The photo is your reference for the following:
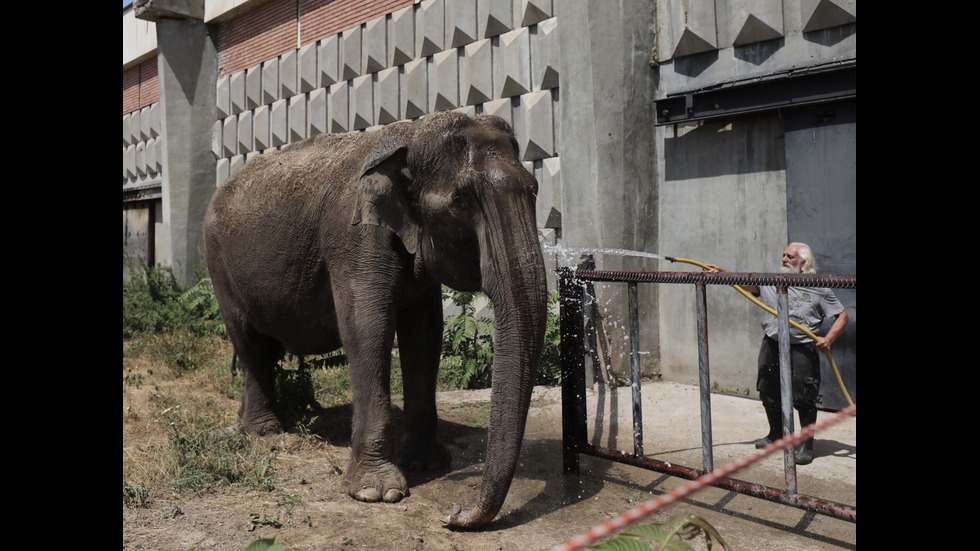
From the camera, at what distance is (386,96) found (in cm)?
1164

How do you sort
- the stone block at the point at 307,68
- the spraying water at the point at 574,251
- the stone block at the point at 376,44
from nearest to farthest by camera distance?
the spraying water at the point at 574,251 → the stone block at the point at 376,44 → the stone block at the point at 307,68

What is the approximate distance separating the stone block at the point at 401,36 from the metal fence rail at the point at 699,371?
7139 millimetres

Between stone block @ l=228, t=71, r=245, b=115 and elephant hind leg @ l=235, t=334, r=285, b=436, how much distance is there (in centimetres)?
1007

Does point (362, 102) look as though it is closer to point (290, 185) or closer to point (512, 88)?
point (512, 88)

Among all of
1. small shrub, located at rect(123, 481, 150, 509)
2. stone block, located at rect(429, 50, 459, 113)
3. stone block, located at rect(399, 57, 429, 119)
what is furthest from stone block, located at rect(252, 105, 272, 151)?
small shrub, located at rect(123, 481, 150, 509)

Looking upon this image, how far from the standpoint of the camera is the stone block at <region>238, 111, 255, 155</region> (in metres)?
15.1

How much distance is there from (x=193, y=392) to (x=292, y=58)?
732 cm

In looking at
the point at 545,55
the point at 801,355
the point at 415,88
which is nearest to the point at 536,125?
the point at 545,55

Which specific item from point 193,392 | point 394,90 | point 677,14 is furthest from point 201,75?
point 677,14

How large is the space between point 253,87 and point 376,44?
429 cm

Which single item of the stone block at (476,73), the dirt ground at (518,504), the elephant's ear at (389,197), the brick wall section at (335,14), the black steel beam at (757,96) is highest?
the brick wall section at (335,14)

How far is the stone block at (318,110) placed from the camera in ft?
42.8

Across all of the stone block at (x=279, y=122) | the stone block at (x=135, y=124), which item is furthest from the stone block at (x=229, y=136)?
the stone block at (x=135, y=124)

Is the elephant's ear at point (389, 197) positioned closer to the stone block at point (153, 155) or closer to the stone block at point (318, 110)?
the stone block at point (318, 110)
